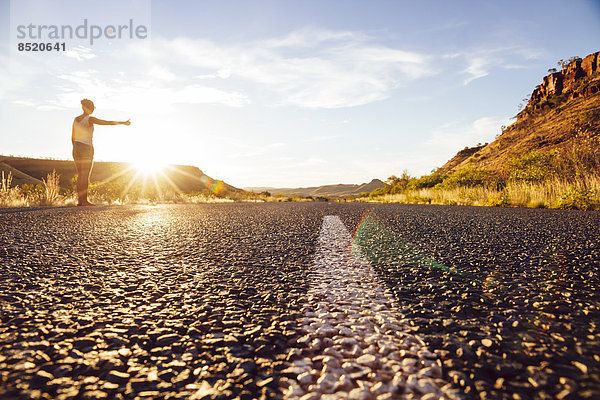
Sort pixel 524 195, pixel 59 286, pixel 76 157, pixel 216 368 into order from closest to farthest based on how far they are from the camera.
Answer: pixel 216 368
pixel 59 286
pixel 76 157
pixel 524 195

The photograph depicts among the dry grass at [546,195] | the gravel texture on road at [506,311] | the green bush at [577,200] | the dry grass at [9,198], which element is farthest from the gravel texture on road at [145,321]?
the dry grass at [546,195]

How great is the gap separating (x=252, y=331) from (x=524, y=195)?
1360cm

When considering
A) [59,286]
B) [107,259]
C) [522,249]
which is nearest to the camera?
[59,286]

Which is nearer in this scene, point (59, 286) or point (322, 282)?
point (59, 286)

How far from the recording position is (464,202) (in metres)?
16.6

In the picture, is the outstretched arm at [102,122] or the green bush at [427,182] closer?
the outstretched arm at [102,122]

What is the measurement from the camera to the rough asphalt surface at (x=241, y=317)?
98cm

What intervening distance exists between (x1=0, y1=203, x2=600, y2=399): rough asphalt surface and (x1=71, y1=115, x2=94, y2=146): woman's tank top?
740 cm

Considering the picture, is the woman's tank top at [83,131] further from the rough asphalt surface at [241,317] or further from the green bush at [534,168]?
the green bush at [534,168]

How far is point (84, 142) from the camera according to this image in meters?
9.52

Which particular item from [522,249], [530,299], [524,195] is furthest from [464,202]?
[530,299]

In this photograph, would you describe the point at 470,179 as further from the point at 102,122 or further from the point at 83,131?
the point at 83,131

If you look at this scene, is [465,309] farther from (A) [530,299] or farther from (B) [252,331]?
(B) [252,331]

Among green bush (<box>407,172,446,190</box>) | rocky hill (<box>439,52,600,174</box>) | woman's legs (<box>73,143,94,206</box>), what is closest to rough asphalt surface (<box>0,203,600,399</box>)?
woman's legs (<box>73,143,94,206</box>)
